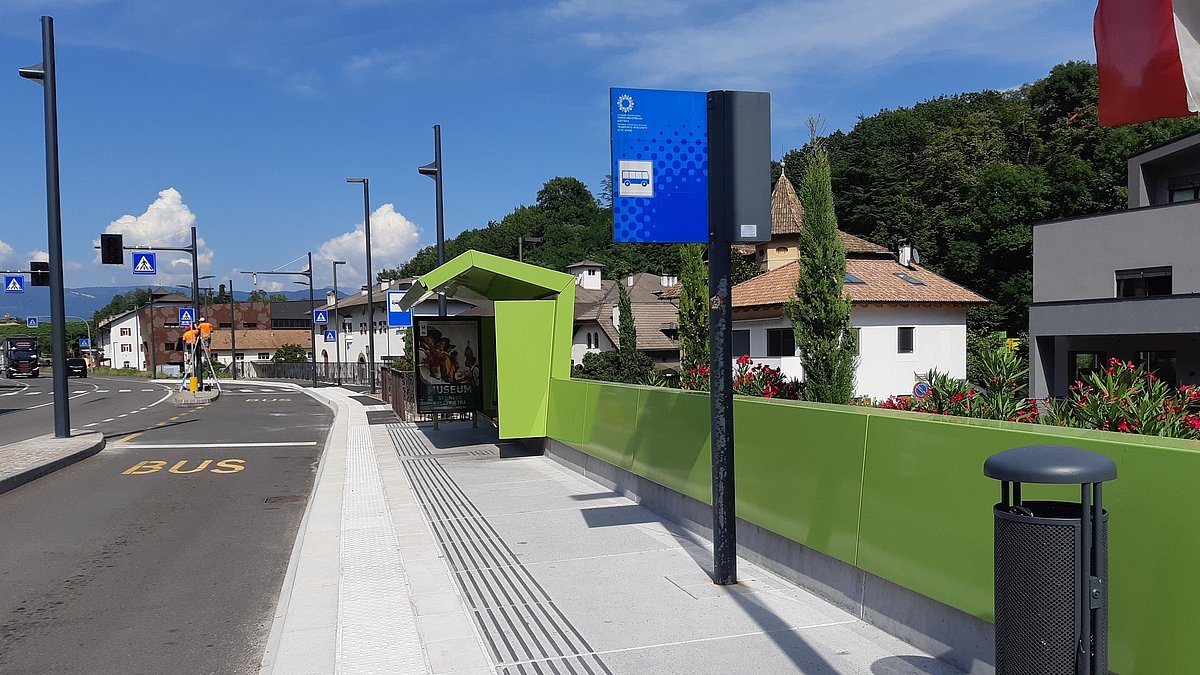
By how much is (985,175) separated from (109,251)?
49.6 metres

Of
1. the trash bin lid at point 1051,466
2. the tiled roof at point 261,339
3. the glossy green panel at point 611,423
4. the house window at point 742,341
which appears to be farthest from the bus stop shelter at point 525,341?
the tiled roof at point 261,339

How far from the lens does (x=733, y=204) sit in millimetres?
6430

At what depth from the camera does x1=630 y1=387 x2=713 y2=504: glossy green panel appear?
820 centimetres

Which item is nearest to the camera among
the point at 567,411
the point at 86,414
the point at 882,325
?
the point at 567,411

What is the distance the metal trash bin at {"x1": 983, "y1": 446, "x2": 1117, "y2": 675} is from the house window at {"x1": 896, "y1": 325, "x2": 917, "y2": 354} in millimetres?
34848

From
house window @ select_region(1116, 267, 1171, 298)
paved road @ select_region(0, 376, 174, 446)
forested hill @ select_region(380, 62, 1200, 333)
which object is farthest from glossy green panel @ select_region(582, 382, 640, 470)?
forested hill @ select_region(380, 62, 1200, 333)

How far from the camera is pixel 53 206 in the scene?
1708 centimetres

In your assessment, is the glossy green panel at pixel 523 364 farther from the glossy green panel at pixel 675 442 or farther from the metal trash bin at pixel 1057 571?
the metal trash bin at pixel 1057 571

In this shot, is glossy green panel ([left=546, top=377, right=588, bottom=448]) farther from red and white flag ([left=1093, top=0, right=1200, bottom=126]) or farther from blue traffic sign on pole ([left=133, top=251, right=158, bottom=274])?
blue traffic sign on pole ([left=133, top=251, right=158, bottom=274])

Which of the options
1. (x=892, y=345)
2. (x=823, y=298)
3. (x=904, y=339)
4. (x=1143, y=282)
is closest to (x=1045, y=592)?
(x=823, y=298)

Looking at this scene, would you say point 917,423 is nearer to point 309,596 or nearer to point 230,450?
point 309,596

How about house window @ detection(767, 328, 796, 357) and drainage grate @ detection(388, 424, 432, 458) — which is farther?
house window @ detection(767, 328, 796, 357)

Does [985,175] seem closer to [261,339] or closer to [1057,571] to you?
[1057,571]

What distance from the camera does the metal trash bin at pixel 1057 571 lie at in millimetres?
3145
